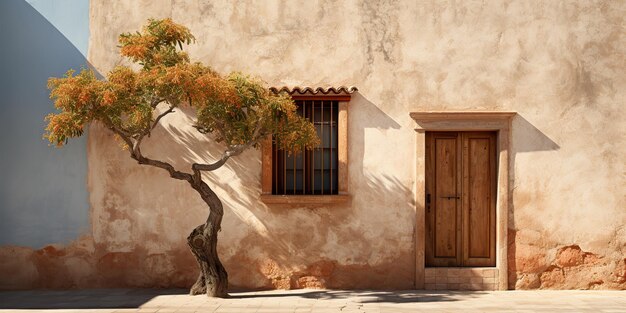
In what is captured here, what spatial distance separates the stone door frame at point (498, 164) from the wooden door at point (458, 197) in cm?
21

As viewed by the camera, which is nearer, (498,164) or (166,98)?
(166,98)

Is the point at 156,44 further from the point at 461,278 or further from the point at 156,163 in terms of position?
the point at 461,278

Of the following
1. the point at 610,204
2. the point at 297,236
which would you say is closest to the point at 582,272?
the point at 610,204

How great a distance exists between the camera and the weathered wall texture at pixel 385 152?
951 centimetres

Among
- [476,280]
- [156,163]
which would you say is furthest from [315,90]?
[476,280]

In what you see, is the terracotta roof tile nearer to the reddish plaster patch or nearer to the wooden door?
the wooden door

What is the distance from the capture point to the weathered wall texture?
374 inches

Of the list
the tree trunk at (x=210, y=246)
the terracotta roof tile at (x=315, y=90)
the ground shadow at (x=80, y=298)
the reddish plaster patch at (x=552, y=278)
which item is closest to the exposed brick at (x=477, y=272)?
the reddish plaster patch at (x=552, y=278)

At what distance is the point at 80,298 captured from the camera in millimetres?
8938

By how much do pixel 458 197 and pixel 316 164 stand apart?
1.98 meters

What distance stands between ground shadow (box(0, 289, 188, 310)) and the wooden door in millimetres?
3480

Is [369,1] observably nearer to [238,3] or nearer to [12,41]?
[238,3]

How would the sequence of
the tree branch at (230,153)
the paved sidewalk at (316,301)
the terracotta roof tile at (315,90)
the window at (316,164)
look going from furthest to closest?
1. the window at (316,164)
2. the terracotta roof tile at (315,90)
3. the tree branch at (230,153)
4. the paved sidewalk at (316,301)

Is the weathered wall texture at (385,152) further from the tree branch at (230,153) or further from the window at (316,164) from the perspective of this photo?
the tree branch at (230,153)
